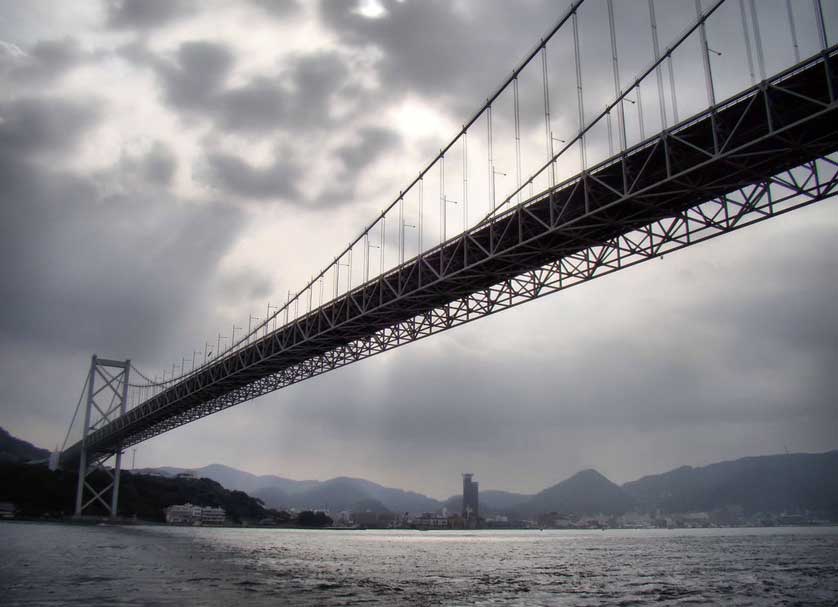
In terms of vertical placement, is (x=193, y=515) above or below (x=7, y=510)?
below

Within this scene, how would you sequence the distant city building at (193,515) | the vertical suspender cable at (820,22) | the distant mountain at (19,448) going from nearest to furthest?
1. the vertical suspender cable at (820,22)
2. the distant city building at (193,515)
3. the distant mountain at (19,448)

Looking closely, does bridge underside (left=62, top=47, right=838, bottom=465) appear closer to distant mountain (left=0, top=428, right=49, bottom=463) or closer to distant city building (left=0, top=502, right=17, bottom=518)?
distant city building (left=0, top=502, right=17, bottom=518)

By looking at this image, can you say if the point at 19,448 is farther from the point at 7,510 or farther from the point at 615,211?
the point at 615,211

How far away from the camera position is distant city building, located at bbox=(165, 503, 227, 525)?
394 ft

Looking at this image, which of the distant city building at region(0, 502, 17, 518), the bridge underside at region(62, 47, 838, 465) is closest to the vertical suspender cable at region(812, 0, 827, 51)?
the bridge underside at region(62, 47, 838, 465)

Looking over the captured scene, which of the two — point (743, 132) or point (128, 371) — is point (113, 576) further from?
point (128, 371)

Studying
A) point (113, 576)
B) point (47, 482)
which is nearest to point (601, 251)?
point (113, 576)

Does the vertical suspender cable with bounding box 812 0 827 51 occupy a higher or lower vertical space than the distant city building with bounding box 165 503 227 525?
higher

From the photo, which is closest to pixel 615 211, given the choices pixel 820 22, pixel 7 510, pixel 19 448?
pixel 820 22

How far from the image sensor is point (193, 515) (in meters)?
125

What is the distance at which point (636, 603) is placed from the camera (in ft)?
59.3

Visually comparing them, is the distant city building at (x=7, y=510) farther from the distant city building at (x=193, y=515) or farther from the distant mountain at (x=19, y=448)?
the distant mountain at (x=19, y=448)

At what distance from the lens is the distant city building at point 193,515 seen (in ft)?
394

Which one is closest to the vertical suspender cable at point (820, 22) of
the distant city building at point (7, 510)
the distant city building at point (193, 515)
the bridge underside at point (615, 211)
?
the bridge underside at point (615, 211)
